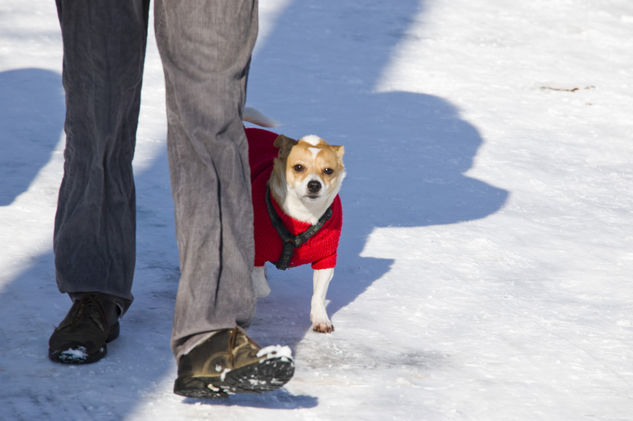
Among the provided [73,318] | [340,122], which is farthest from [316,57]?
[73,318]

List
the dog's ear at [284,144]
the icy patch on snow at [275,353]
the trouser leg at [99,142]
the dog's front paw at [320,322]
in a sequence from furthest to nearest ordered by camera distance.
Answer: the dog's ear at [284,144] → the dog's front paw at [320,322] → the trouser leg at [99,142] → the icy patch on snow at [275,353]

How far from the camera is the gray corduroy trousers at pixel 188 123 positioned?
1.93 meters

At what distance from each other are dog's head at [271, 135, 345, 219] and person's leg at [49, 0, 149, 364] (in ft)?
1.66

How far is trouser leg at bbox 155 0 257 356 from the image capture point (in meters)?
1.92

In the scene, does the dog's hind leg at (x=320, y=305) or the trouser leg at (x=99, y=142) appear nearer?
the trouser leg at (x=99, y=142)

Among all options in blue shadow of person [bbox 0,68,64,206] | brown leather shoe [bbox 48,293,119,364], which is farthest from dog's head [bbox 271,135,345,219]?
blue shadow of person [bbox 0,68,64,206]

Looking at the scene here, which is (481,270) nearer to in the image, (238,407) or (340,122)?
(238,407)

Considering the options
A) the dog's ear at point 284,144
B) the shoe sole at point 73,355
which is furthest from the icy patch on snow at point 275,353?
the dog's ear at point 284,144

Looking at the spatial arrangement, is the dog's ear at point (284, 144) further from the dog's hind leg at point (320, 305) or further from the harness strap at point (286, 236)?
the dog's hind leg at point (320, 305)

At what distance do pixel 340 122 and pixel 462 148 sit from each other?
0.68m

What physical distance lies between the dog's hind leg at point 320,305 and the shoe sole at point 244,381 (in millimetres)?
673

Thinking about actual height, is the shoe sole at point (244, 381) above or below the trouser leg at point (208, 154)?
below

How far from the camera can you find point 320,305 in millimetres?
2637

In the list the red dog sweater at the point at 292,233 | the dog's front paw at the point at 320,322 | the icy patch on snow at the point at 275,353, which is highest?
the icy patch on snow at the point at 275,353
